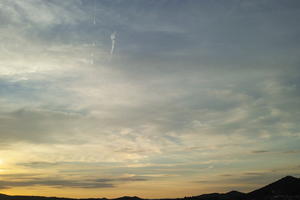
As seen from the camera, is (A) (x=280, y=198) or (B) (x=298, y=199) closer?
(B) (x=298, y=199)

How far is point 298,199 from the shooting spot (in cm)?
17038

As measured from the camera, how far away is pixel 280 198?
7219 inches

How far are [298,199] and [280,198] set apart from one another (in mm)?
14409
